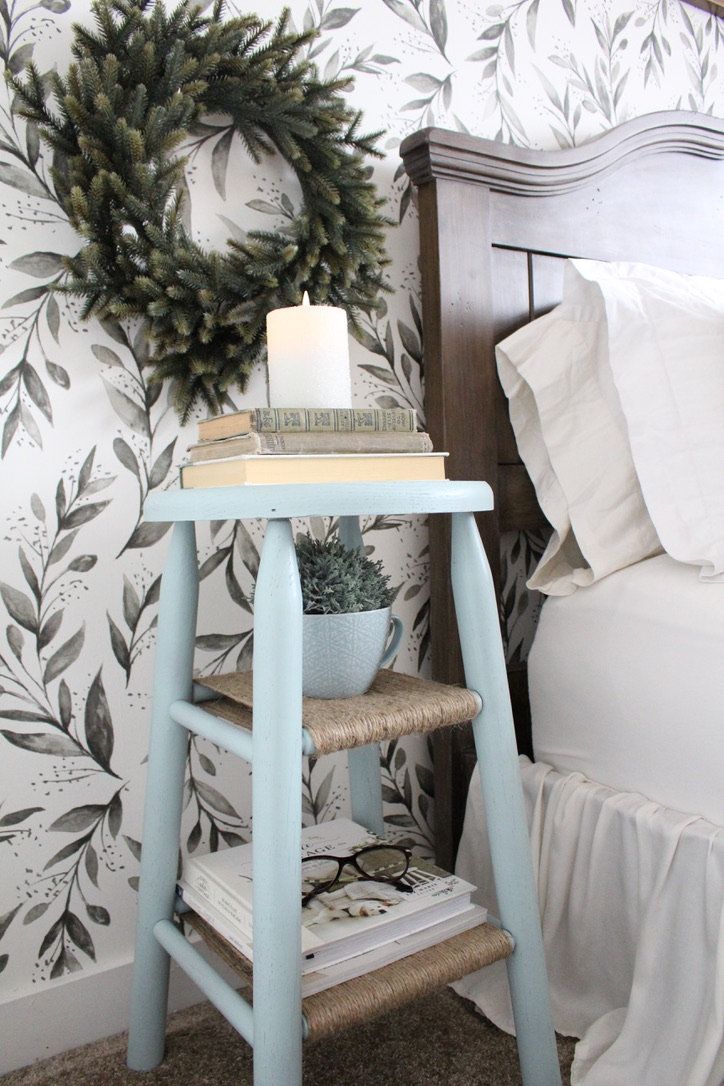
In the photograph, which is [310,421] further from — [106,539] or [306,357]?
[106,539]

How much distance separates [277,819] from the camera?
2.54 ft

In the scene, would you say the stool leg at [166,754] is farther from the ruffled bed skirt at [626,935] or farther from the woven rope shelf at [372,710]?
the ruffled bed skirt at [626,935]

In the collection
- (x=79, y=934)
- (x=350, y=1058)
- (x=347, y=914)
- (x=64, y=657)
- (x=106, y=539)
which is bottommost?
(x=350, y=1058)

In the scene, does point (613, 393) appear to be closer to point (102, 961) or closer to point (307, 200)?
point (307, 200)

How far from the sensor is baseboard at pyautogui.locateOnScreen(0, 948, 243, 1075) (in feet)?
3.40

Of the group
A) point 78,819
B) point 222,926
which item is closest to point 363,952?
point 222,926

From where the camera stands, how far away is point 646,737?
1026mm

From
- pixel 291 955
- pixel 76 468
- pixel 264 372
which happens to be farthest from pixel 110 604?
pixel 291 955

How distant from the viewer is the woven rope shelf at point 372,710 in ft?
2.66

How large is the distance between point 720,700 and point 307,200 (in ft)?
2.60

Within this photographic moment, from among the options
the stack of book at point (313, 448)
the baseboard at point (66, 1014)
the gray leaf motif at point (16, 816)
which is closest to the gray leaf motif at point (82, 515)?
the stack of book at point (313, 448)

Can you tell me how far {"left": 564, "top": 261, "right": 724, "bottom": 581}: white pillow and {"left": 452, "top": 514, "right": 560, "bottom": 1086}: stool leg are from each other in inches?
11.1

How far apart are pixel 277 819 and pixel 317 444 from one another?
0.35 metres

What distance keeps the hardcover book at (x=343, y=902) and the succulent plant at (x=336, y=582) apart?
302 millimetres
